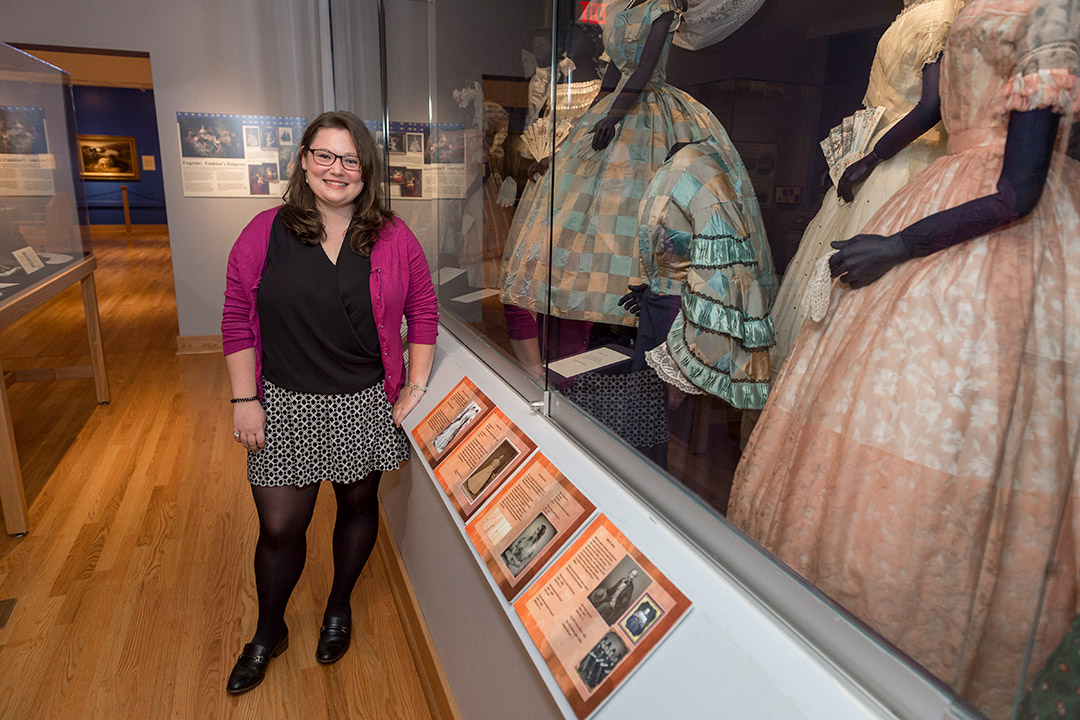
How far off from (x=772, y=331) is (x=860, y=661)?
45 centimetres

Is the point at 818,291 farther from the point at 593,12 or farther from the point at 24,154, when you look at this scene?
the point at 24,154

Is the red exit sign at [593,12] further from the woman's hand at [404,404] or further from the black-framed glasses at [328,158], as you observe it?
the woman's hand at [404,404]

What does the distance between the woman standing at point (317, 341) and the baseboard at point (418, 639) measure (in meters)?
0.41

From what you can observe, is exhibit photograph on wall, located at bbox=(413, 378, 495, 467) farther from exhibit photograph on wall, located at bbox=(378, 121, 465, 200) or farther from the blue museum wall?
the blue museum wall

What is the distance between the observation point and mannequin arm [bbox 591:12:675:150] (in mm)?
1255

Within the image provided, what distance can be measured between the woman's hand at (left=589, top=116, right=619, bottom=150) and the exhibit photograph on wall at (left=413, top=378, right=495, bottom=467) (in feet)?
2.27

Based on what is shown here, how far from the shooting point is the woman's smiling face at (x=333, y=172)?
1.77 metres

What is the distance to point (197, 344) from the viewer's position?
18.3 feet

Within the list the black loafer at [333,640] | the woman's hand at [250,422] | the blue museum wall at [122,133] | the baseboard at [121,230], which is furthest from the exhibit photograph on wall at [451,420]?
the baseboard at [121,230]

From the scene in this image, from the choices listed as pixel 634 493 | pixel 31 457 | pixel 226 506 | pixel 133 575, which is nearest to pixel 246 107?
pixel 31 457

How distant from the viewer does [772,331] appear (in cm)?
102

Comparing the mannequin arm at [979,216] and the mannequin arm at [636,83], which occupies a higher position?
the mannequin arm at [636,83]

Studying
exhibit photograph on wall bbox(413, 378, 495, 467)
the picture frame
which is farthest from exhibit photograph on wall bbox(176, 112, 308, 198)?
the picture frame

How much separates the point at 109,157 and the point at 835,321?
17.7 meters
